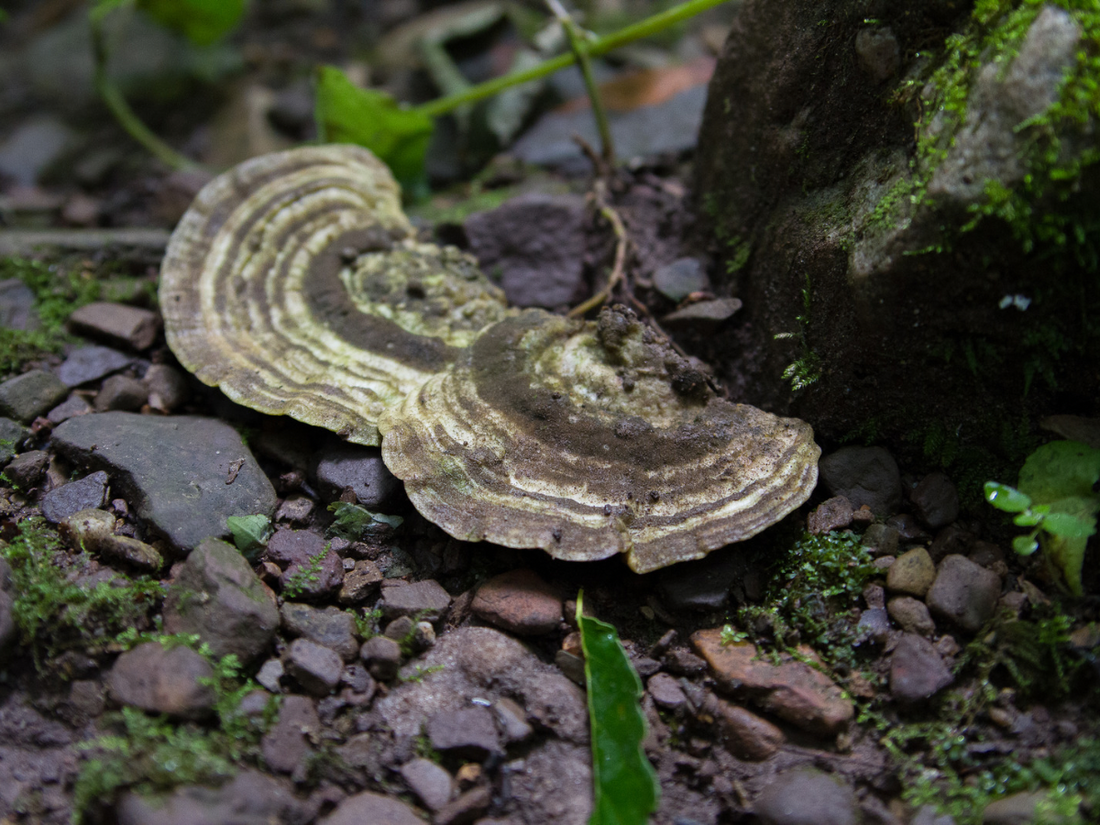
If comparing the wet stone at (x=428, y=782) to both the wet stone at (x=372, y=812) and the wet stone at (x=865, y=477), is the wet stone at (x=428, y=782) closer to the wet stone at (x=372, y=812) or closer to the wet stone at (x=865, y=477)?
the wet stone at (x=372, y=812)

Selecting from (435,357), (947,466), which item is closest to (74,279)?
(435,357)

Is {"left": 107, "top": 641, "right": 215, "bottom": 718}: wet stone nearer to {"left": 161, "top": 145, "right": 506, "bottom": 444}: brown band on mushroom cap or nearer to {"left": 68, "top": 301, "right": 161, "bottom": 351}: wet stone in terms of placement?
{"left": 161, "top": 145, "right": 506, "bottom": 444}: brown band on mushroom cap

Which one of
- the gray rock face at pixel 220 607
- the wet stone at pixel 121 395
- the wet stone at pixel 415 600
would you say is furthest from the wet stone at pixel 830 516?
the wet stone at pixel 121 395

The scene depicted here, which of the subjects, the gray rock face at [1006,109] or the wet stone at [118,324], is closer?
the gray rock face at [1006,109]

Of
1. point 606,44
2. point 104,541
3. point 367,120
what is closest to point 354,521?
point 104,541

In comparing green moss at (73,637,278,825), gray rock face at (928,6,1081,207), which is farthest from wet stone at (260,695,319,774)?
gray rock face at (928,6,1081,207)

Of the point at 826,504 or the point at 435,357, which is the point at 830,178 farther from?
the point at 435,357
